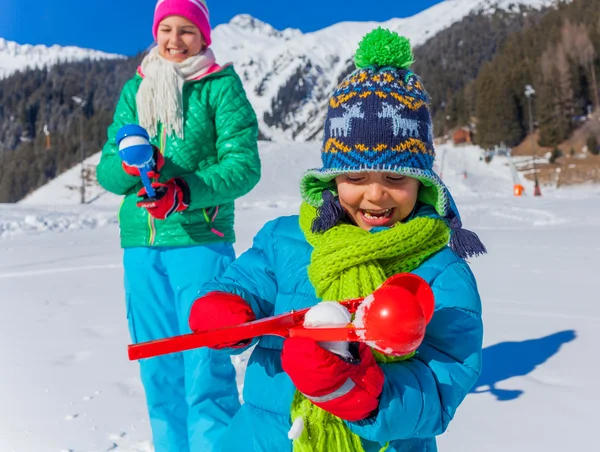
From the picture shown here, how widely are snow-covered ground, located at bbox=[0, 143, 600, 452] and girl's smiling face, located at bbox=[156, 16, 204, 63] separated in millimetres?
1731

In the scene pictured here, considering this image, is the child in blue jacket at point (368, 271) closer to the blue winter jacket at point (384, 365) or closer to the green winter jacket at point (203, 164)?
the blue winter jacket at point (384, 365)

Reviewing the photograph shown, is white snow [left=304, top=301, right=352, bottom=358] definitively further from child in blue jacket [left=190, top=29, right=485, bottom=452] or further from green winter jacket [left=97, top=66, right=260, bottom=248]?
green winter jacket [left=97, top=66, right=260, bottom=248]

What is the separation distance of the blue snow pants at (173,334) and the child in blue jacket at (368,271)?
72 centimetres

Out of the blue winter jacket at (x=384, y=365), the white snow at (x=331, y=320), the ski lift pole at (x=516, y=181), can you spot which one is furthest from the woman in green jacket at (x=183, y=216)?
the ski lift pole at (x=516, y=181)

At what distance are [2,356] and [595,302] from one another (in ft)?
15.2

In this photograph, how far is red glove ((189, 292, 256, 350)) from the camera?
1.33 m

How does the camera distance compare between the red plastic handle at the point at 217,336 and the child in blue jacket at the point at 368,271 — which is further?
the child in blue jacket at the point at 368,271

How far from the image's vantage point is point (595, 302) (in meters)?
5.03

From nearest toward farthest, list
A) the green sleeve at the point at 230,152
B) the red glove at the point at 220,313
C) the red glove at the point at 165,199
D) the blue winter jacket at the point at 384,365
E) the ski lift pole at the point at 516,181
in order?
the blue winter jacket at the point at 384,365, the red glove at the point at 220,313, the red glove at the point at 165,199, the green sleeve at the point at 230,152, the ski lift pole at the point at 516,181

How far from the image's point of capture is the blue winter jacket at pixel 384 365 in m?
1.14

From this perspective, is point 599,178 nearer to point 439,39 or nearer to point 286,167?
point 286,167

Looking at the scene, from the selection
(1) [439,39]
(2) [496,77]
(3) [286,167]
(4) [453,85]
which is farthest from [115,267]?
(1) [439,39]

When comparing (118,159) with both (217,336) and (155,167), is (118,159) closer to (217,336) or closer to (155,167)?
(155,167)

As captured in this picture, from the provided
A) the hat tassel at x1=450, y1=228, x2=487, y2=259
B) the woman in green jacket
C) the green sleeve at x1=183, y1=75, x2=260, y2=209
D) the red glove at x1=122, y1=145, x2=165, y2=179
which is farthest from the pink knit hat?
the hat tassel at x1=450, y1=228, x2=487, y2=259
